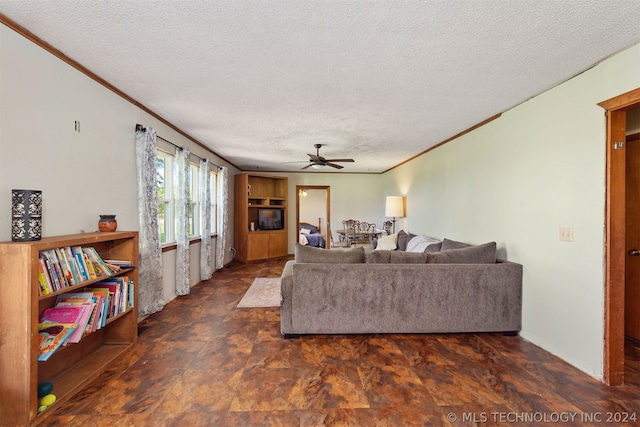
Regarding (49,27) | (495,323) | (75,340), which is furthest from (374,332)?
(49,27)

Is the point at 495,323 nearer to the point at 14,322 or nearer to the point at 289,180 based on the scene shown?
the point at 14,322

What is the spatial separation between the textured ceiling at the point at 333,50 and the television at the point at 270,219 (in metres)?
3.97

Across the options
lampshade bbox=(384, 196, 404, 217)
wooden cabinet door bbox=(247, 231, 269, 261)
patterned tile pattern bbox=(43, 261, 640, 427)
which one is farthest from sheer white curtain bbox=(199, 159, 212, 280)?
lampshade bbox=(384, 196, 404, 217)

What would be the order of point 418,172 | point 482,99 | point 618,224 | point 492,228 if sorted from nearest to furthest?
1. point 618,224
2. point 482,99
3. point 492,228
4. point 418,172

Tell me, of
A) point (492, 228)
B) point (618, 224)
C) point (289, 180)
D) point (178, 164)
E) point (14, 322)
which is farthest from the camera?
point (289, 180)

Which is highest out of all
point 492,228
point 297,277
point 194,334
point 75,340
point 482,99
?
point 482,99

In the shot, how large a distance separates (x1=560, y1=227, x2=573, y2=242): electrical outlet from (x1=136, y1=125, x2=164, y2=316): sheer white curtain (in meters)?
4.14

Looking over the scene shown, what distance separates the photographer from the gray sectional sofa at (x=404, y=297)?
2811 millimetres

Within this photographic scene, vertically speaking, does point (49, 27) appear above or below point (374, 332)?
above

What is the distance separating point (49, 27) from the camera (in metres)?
1.75

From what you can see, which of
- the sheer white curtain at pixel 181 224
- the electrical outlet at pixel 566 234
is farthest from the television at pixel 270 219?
the electrical outlet at pixel 566 234

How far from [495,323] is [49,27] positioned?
4328 millimetres

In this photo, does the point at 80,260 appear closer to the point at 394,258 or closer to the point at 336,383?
the point at 336,383

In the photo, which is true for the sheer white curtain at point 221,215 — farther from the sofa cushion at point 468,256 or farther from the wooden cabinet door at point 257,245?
the sofa cushion at point 468,256
